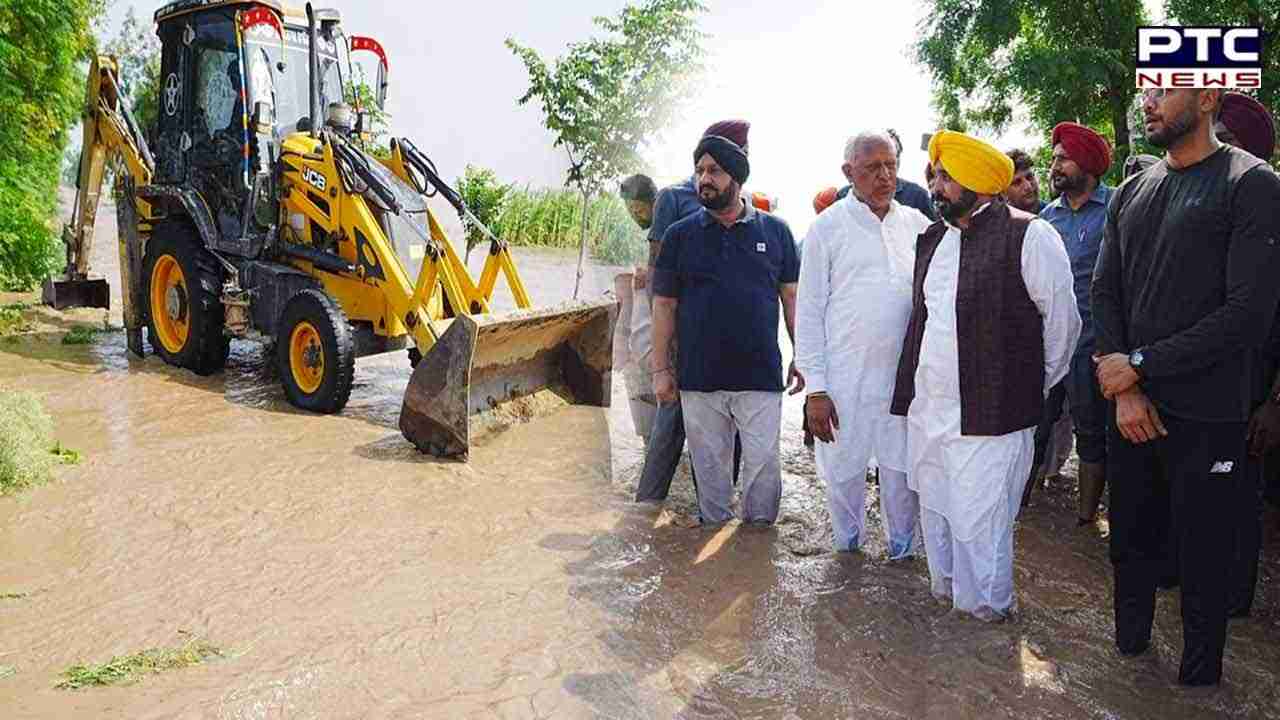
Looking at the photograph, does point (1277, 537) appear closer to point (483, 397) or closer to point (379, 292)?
point (483, 397)

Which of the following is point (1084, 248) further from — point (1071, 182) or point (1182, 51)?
point (1182, 51)

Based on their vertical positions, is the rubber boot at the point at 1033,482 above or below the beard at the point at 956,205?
below

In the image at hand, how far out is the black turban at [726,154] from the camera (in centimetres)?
468

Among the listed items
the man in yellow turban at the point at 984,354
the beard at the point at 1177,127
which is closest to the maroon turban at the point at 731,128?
the man in yellow turban at the point at 984,354

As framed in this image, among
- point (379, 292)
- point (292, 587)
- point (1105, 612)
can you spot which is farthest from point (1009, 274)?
point (379, 292)

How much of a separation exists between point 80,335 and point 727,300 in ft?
25.6

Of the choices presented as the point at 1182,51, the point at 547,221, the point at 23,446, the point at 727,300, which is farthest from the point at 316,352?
the point at 547,221

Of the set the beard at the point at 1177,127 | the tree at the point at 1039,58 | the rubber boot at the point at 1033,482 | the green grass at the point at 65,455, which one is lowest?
the rubber boot at the point at 1033,482

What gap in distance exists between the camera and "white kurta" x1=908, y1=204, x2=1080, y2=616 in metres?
3.75

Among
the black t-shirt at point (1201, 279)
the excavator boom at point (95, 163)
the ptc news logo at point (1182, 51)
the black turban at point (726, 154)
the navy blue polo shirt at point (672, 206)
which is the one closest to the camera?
the black t-shirt at point (1201, 279)

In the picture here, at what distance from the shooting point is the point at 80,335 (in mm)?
10172

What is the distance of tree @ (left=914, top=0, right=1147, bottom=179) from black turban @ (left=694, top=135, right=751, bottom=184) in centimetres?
1305

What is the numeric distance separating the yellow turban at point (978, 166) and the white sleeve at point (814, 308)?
717mm

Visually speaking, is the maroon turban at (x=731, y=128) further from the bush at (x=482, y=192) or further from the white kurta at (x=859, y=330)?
the bush at (x=482, y=192)
